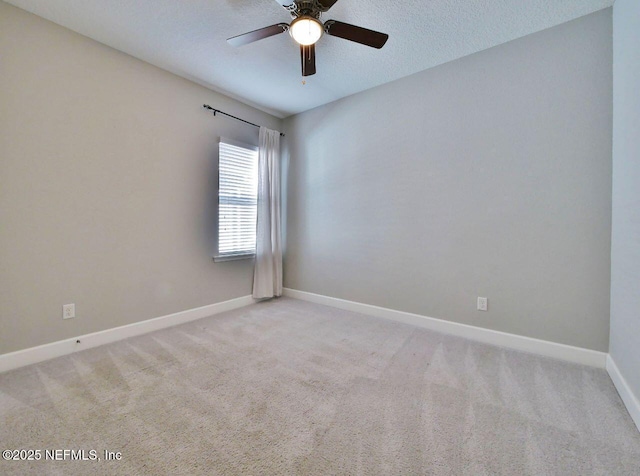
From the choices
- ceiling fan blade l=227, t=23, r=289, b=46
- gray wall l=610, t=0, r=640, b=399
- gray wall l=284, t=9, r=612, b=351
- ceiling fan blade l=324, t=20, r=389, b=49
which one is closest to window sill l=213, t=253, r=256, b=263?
gray wall l=284, t=9, r=612, b=351

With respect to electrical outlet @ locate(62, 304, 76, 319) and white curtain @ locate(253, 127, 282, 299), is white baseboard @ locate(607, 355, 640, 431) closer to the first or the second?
white curtain @ locate(253, 127, 282, 299)

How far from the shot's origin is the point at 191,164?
2971mm

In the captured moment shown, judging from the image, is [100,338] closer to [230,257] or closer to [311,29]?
[230,257]

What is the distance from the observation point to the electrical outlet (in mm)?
2178

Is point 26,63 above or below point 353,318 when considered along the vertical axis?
above

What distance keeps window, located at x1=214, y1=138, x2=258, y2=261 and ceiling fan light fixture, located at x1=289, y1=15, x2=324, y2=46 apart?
5.80 ft

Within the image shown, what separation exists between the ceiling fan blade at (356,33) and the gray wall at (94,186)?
1.91 m

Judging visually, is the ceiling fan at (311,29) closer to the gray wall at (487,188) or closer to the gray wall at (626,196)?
the gray wall at (487,188)

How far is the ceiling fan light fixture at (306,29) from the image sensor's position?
1.70 metres

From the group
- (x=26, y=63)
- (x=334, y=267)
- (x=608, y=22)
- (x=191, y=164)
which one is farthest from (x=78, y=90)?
(x=608, y=22)

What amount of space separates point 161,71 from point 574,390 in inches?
173

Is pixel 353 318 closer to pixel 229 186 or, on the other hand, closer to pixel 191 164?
pixel 229 186

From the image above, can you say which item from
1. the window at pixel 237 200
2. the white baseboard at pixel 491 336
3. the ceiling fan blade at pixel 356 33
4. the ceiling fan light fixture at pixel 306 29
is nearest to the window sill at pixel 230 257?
the window at pixel 237 200

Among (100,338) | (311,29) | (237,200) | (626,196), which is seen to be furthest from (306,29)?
(100,338)
